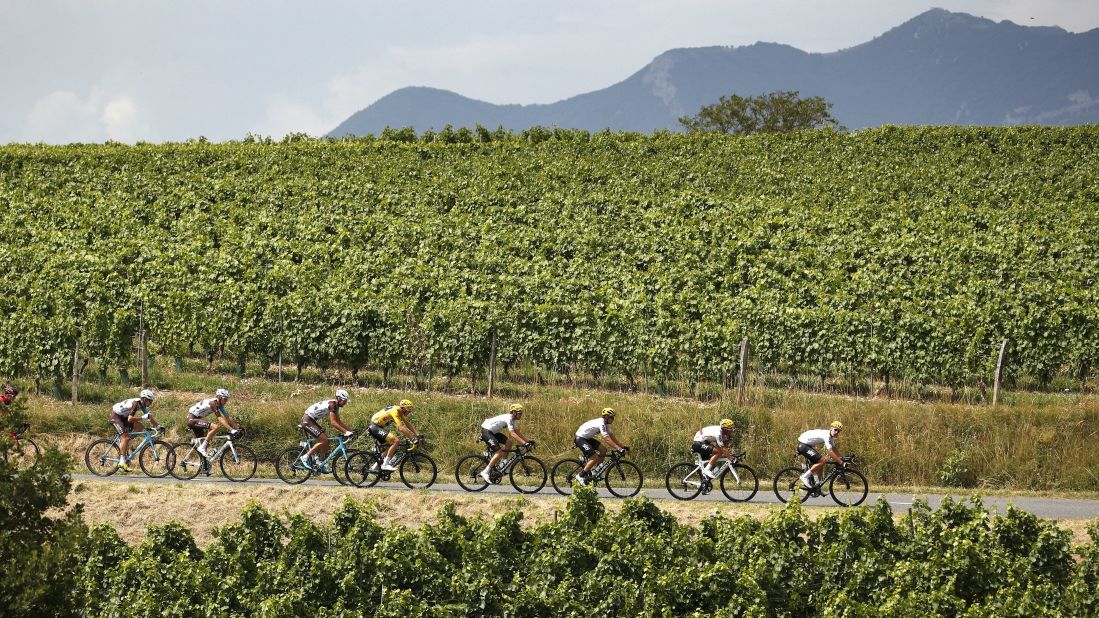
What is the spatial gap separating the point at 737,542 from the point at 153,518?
989cm

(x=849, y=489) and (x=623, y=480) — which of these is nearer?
(x=623, y=480)

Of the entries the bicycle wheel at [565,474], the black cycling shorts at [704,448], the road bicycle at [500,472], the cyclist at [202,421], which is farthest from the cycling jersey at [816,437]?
the cyclist at [202,421]

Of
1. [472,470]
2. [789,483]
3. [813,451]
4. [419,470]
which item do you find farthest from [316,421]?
[813,451]

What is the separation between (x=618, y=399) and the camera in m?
23.8

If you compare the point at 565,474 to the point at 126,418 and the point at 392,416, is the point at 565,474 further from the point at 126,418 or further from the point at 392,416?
the point at 126,418

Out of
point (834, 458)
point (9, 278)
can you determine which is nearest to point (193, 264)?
point (9, 278)

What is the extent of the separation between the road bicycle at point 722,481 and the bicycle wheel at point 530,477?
224 cm

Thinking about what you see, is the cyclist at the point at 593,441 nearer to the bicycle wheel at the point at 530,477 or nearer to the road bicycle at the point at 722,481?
the bicycle wheel at the point at 530,477

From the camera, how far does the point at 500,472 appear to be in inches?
721

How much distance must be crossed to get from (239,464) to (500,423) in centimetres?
558

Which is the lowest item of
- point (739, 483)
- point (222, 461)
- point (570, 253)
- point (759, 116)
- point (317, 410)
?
point (222, 461)

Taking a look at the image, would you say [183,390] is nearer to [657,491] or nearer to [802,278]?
[657,491]

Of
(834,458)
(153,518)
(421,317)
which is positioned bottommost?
(153,518)

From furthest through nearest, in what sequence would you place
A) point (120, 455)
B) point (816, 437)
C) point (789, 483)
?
point (120, 455)
point (789, 483)
point (816, 437)
